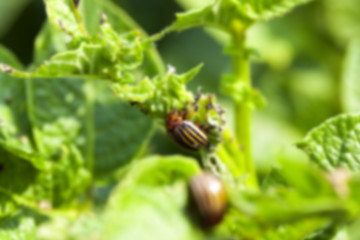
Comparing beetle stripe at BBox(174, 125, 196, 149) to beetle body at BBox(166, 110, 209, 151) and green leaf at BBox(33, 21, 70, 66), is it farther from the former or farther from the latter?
green leaf at BBox(33, 21, 70, 66)

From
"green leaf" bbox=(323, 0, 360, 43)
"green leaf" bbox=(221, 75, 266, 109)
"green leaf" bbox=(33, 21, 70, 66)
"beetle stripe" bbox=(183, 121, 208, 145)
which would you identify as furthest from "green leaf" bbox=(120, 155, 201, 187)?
"green leaf" bbox=(323, 0, 360, 43)

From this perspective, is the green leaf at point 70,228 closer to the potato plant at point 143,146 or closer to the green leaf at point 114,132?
the potato plant at point 143,146

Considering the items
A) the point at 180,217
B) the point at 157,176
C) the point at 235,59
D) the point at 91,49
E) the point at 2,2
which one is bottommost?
the point at 180,217

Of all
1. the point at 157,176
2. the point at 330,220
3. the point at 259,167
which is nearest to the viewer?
the point at 330,220

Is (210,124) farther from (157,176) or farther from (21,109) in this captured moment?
(21,109)

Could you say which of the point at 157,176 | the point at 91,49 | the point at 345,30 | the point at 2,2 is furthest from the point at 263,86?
the point at 91,49

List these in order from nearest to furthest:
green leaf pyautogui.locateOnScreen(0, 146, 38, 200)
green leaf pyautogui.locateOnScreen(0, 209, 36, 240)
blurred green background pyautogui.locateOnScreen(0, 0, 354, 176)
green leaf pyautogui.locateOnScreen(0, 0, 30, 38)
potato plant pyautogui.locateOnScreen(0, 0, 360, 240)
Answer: potato plant pyautogui.locateOnScreen(0, 0, 360, 240), green leaf pyautogui.locateOnScreen(0, 209, 36, 240), green leaf pyautogui.locateOnScreen(0, 146, 38, 200), blurred green background pyautogui.locateOnScreen(0, 0, 354, 176), green leaf pyautogui.locateOnScreen(0, 0, 30, 38)
